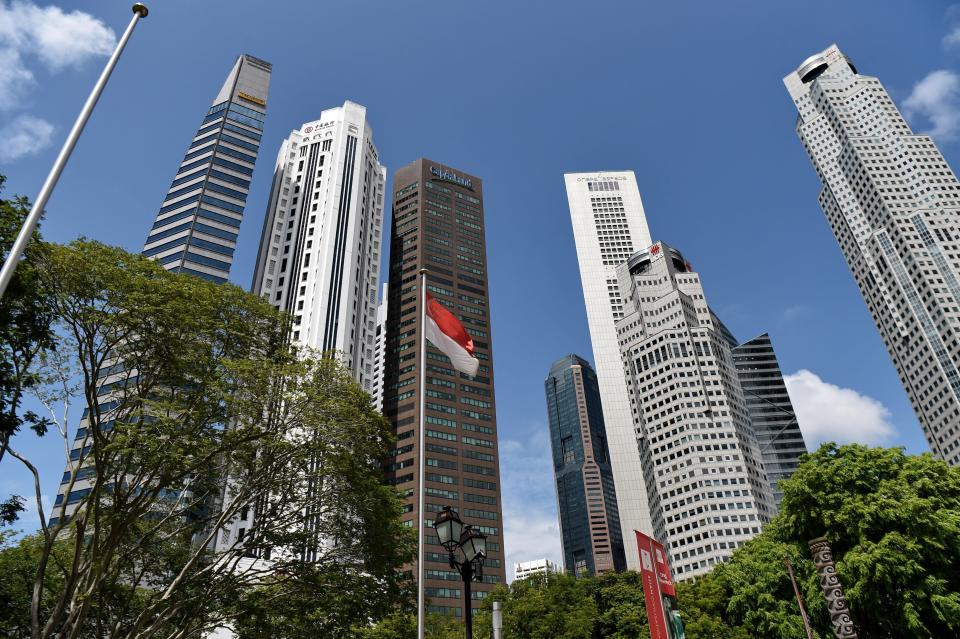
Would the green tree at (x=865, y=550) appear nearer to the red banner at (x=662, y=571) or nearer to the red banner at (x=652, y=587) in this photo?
the red banner at (x=662, y=571)

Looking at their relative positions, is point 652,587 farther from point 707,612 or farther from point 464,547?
point 707,612

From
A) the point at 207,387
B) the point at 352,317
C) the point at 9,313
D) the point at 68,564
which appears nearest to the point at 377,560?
the point at 207,387

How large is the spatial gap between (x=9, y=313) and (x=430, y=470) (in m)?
100

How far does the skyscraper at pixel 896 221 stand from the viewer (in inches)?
5148

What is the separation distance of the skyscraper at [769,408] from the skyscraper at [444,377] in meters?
81.3

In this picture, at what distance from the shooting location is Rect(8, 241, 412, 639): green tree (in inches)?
802

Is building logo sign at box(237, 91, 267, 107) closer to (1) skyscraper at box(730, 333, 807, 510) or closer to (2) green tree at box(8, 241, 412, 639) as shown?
(2) green tree at box(8, 241, 412, 639)

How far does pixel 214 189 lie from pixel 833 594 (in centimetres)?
10013

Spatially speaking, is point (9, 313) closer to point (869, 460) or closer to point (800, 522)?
point (800, 522)

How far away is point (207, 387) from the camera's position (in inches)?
892

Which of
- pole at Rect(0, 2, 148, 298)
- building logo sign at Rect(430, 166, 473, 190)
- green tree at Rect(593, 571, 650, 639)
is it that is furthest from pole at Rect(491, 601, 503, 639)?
building logo sign at Rect(430, 166, 473, 190)

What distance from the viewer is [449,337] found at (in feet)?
62.3

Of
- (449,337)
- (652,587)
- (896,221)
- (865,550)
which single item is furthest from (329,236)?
(896,221)

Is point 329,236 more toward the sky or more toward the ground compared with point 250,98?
more toward the ground
